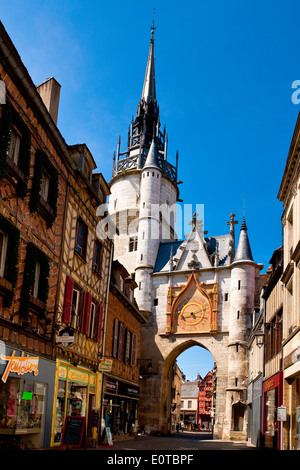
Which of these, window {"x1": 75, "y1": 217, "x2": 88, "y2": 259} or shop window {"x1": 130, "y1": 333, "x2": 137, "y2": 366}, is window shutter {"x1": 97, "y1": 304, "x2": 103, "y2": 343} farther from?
shop window {"x1": 130, "y1": 333, "x2": 137, "y2": 366}

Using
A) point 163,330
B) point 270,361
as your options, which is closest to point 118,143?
point 163,330

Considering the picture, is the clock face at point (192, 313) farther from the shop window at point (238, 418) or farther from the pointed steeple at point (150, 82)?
the pointed steeple at point (150, 82)

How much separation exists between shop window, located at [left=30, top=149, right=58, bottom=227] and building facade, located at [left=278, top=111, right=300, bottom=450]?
641cm

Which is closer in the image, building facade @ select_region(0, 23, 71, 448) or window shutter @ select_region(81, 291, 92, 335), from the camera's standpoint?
building facade @ select_region(0, 23, 71, 448)

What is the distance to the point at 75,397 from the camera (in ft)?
48.5

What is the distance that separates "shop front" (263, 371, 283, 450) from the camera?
1559cm

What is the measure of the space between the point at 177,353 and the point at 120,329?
18.5 m

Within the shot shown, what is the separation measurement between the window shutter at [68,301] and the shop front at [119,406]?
16.3 feet

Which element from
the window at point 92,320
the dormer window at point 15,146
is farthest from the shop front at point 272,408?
the dormer window at point 15,146

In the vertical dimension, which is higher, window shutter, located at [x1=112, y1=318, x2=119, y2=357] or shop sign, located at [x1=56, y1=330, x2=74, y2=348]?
window shutter, located at [x1=112, y1=318, x2=119, y2=357]

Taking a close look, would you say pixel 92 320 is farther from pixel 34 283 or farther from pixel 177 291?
pixel 177 291

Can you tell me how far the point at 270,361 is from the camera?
730 inches

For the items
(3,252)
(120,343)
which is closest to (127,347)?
(120,343)

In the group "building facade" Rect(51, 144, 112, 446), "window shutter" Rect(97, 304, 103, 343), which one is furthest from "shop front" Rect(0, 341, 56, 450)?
"window shutter" Rect(97, 304, 103, 343)
